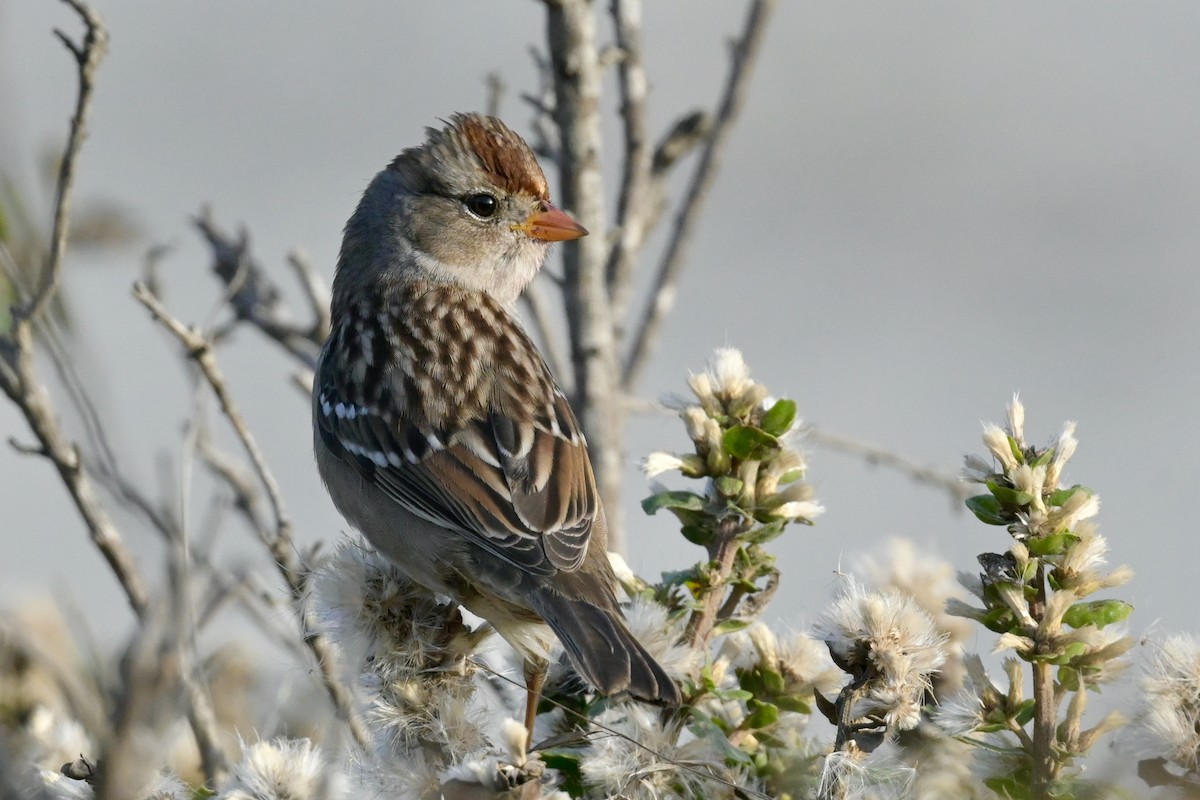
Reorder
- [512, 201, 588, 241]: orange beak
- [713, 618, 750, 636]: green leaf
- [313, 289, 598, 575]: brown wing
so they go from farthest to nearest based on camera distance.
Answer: [512, 201, 588, 241]: orange beak → [313, 289, 598, 575]: brown wing → [713, 618, 750, 636]: green leaf

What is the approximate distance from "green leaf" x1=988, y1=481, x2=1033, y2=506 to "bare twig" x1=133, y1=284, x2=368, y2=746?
1.10 m

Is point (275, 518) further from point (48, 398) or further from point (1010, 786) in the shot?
point (1010, 786)

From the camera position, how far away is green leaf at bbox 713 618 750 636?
84.5 inches

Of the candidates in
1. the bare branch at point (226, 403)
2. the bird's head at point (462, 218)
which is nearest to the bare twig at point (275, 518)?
the bare branch at point (226, 403)

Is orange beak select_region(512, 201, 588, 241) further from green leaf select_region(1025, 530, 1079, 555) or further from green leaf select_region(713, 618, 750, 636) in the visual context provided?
green leaf select_region(1025, 530, 1079, 555)

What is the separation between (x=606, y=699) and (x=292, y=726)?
60cm

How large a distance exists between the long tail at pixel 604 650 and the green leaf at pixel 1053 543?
0.54 m

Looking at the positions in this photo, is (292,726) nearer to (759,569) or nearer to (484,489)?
(484,489)

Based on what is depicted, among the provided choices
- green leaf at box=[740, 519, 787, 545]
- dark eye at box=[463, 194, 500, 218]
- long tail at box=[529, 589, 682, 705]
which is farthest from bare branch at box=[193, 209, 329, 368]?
green leaf at box=[740, 519, 787, 545]

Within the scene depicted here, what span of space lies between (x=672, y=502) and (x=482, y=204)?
183cm

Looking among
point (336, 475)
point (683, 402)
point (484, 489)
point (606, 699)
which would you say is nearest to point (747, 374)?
point (683, 402)

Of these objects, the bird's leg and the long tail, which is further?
the bird's leg

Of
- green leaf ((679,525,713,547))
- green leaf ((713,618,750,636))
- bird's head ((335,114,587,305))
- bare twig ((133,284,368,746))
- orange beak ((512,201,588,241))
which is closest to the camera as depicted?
green leaf ((713,618,750,636))

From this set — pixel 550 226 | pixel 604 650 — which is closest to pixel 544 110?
pixel 550 226
